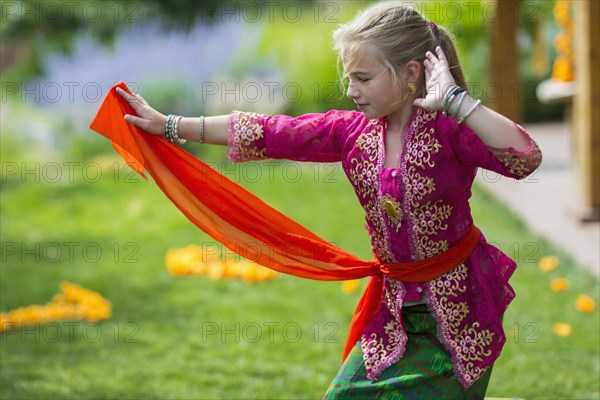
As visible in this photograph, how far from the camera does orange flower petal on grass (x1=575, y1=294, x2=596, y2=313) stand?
5.66 meters

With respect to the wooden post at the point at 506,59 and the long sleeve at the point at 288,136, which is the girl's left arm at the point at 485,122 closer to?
the long sleeve at the point at 288,136

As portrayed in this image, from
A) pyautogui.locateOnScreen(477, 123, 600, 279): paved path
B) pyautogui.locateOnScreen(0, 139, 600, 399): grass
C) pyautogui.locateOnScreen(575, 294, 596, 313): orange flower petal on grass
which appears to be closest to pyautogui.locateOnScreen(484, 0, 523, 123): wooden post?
pyautogui.locateOnScreen(477, 123, 600, 279): paved path

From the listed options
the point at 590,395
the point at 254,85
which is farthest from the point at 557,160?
the point at 590,395

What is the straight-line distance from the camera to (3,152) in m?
A: 13.1

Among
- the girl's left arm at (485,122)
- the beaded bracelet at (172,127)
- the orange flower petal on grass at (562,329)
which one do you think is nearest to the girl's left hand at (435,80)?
the girl's left arm at (485,122)

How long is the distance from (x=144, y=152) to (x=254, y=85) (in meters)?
10.9

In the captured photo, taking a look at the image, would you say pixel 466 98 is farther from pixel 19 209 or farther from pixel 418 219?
pixel 19 209

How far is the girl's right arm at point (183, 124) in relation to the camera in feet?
10.9

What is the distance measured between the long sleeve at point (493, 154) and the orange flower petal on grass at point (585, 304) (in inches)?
121

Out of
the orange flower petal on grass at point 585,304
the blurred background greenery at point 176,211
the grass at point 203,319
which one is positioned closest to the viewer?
the grass at point 203,319

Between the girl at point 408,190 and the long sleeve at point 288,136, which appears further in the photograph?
the long sleeve at point 288,136

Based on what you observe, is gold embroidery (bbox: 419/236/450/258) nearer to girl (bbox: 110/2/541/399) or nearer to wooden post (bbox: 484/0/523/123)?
girl (bbox: 110/2/541/399)

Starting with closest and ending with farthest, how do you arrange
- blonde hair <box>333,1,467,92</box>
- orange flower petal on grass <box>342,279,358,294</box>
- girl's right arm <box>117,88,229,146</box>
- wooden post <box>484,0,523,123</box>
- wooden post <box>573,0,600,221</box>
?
blonde hair <box>333,1,467,92</box>
girl's right arm <box>117,88,229,146</box>
orange flower petal on grass <box>342,279,358,294</box>
wooden post <box>573,0,600,221</box>
wooden post <box>484,0,523,123</box>

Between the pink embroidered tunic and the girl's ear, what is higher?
the girl's ear
